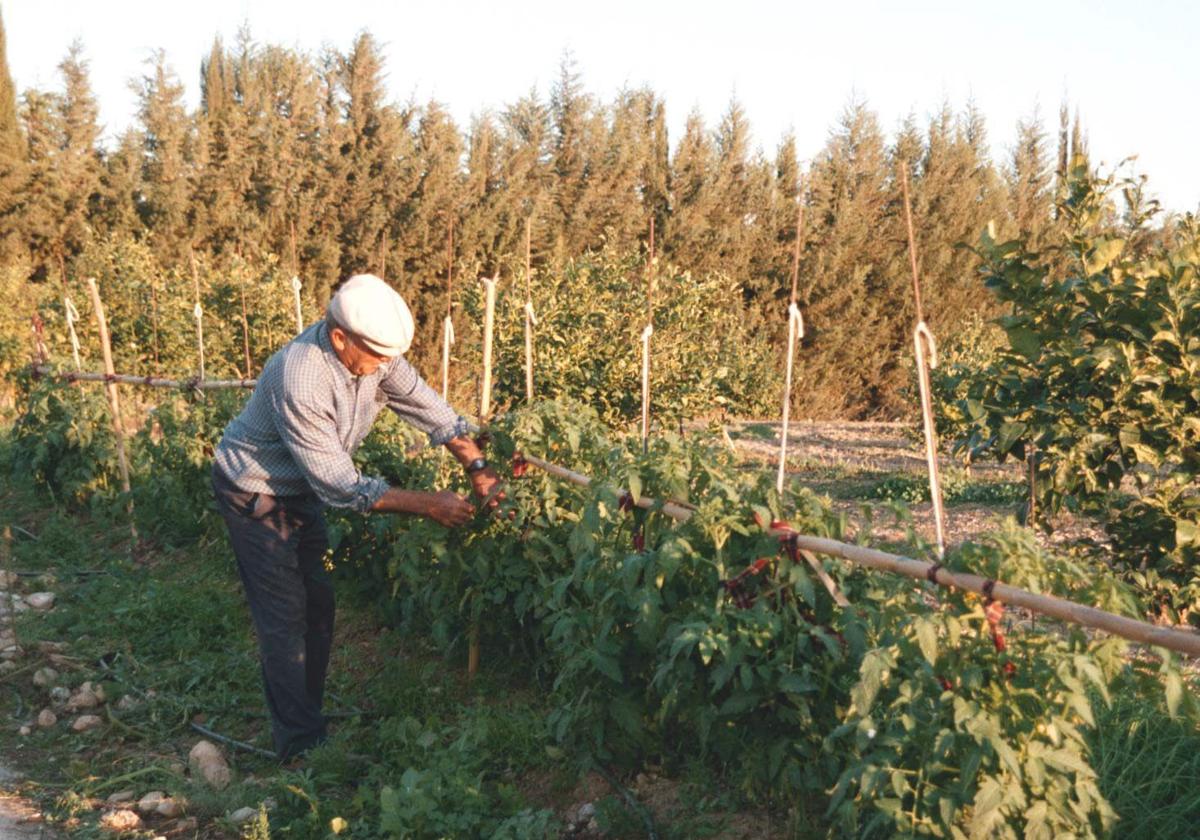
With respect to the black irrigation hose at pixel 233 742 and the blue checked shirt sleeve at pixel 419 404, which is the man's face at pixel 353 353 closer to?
the blue checked shirt sleeve at pixel 419 404

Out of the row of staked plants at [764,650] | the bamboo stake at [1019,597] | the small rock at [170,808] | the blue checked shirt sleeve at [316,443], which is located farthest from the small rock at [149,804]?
the bamboo stake at [1019,597]

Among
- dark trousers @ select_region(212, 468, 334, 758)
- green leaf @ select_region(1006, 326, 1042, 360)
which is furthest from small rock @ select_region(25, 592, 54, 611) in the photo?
green leaf @ select_region(1006, 326, 1042, 360)

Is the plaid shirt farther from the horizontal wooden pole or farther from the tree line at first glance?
the tree line

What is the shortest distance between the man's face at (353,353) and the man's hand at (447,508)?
53 cm

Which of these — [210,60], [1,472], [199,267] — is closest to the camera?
[1,472]

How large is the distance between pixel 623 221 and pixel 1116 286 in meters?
15.9

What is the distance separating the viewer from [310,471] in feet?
13.2

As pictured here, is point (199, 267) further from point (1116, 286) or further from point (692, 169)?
point (1116, 286)

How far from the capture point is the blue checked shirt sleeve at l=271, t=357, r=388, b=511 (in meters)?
4.02

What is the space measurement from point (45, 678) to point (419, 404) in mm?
2328

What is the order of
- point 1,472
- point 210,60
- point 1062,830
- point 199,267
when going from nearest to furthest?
1. point 1062,830
2. point 1,472
3. point 199,267
4. point 210,60

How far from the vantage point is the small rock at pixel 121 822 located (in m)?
3.81

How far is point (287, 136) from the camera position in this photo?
63.2 ft

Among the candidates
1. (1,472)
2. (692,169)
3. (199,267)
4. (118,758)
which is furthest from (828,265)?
(118,758)
